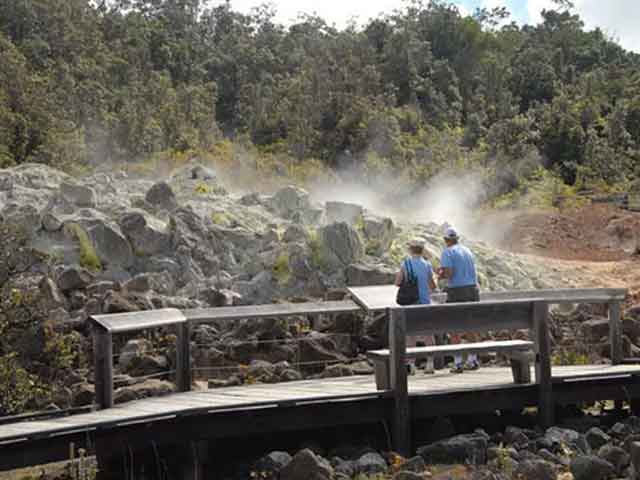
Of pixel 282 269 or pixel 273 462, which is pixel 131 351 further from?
pixel 282 269

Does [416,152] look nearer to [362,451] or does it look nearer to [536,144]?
[536,144]

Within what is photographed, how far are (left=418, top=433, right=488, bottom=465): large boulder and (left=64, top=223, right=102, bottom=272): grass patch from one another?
1315 cm

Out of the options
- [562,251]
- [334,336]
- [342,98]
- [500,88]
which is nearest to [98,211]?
[334,336]

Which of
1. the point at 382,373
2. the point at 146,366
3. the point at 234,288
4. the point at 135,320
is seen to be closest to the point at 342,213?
the point at 234,288

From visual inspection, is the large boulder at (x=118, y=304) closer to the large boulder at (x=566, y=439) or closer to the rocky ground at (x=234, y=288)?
the rocky ground at (x=234, y=288)

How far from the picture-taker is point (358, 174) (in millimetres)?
45125

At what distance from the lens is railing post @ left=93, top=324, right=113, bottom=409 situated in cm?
976

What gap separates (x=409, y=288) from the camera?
38.0 feet

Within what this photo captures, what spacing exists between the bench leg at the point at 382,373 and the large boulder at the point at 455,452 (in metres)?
0.68

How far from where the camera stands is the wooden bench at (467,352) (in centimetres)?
1031

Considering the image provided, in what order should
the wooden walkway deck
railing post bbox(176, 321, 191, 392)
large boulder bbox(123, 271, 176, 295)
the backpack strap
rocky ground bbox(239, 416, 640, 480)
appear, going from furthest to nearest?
1. large boulder bbox(123, 271, 176, 295)
2. the backpack strap
3. railing post bbox(176, 321, 191, 392)
4. rocky ground bbox(239, 416, 640, 480)
5. the wooden walkway deck

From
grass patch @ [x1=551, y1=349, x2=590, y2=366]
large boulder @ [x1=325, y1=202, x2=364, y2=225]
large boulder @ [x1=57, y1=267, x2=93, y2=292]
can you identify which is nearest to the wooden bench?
grass patch @ [x1=551, y1=349, x2=590, y2=366]

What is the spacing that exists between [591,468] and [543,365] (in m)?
1.76

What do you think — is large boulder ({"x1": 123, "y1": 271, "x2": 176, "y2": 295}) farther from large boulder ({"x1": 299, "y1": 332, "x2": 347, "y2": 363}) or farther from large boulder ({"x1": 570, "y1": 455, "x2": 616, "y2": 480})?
large boulder ({"x1": 570, "y1": 455, "x2": 616, "y2": 480})
